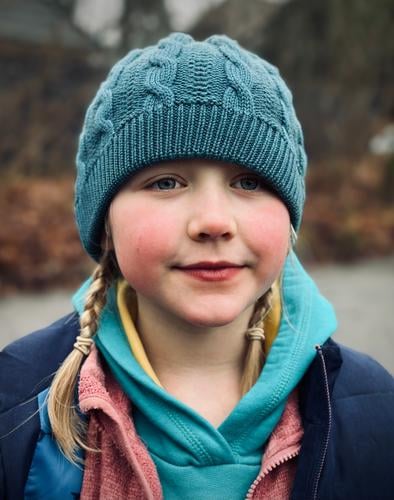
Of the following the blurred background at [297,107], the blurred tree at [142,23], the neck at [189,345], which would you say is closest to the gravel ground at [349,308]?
the blurred background at [297,107]

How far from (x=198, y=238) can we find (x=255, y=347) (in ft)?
1.64

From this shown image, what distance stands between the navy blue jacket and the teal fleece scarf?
91mm

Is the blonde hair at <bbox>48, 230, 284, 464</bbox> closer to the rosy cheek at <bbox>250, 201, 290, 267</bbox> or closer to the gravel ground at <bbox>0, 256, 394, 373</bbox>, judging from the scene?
the rosy cheek at <bbox>250, 201, 290, 267</bbox>

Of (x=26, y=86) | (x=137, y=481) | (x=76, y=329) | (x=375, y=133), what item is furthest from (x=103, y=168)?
(x=375, y=133)

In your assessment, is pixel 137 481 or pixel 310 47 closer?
pixel 137 481

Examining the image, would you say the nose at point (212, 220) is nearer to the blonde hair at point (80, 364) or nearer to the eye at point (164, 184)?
the eye at point (164, 184)

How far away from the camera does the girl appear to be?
1.56 meters

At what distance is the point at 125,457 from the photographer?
159 centimetres

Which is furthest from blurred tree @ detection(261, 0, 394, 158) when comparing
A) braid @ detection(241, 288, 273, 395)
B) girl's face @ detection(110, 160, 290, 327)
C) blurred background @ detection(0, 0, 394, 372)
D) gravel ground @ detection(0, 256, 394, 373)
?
girl's face @ detection(110, 160, 290, 327)

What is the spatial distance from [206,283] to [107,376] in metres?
0.50

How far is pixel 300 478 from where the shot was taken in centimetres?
156

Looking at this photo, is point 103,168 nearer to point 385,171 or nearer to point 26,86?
point 26,86

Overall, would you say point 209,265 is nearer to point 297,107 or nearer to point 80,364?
point 80,364

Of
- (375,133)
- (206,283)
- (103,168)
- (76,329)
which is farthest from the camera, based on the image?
(375,133)
